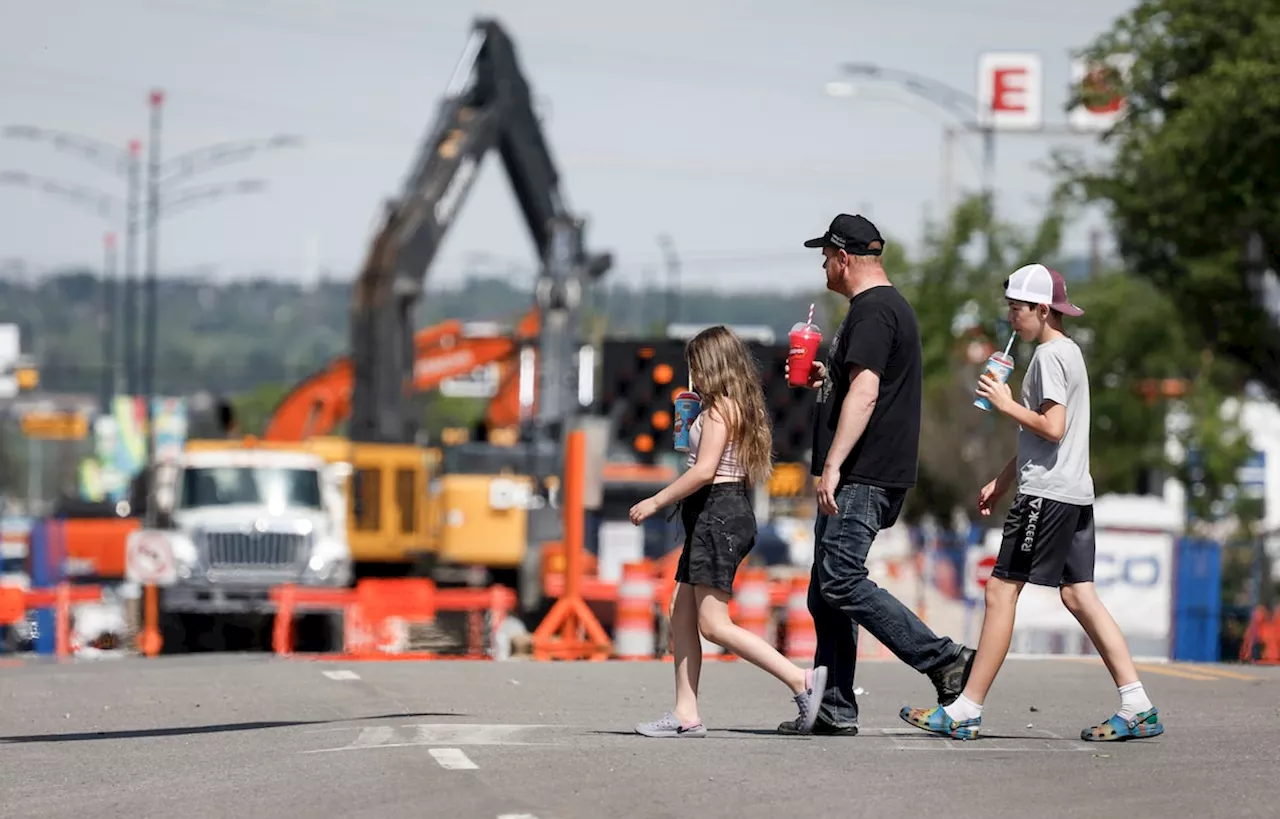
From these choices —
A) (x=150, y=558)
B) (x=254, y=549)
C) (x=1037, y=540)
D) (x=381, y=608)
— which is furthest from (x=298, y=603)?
(x=1037, y=540)

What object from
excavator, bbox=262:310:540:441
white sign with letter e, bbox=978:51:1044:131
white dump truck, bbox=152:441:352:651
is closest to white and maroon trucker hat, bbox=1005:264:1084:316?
white dump truck, bbox=152:441:352:651

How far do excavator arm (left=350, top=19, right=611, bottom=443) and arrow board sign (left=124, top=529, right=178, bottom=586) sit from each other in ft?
30.3

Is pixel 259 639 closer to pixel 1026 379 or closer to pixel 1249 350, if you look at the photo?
pixel 1249 350

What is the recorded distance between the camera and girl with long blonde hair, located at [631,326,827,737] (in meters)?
9.20

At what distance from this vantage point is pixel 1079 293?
51781 mm

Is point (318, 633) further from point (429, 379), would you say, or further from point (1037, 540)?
point (429, 379)

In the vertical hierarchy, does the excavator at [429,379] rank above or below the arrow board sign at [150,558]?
above

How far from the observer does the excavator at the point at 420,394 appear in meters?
33.9

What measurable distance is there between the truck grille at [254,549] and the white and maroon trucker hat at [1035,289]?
1955cm

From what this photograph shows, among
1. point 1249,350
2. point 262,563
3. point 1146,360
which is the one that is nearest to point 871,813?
point 262,563

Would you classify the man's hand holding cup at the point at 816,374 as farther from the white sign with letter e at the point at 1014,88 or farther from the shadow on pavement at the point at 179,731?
the white sign with letter e at the point at 1014,88

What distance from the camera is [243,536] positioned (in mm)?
27906

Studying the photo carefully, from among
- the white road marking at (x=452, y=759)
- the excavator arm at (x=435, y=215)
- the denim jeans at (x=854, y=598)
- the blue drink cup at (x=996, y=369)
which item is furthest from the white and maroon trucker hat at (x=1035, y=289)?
the excavator arm at (x=435, y=215)

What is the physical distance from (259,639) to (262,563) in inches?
50.9
